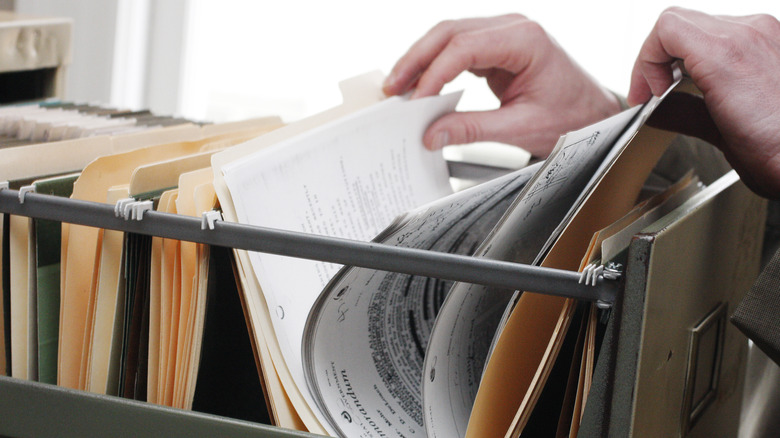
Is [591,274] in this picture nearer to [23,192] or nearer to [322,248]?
[322,248]

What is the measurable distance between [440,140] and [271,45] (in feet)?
5.85

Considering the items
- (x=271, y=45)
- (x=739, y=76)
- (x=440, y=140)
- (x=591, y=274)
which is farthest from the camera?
(x=271, y=45)

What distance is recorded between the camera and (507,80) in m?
0.81

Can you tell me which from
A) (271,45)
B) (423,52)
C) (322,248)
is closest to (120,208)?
(322,248)

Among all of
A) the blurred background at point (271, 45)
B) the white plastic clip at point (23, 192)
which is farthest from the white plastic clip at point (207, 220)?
the blurred background at point (271, 45)

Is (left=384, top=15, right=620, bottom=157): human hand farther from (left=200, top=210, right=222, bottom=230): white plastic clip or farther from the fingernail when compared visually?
(left=200, top=210, right=222, bottom=230): white plastic clip

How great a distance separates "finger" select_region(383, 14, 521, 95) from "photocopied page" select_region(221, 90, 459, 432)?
0.04 m

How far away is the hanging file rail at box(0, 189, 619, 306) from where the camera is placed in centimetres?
36

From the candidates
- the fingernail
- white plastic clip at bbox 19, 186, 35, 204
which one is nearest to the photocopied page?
the fingernail

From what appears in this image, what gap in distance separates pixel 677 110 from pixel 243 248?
373 millimetres

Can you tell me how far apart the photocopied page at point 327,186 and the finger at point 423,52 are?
0.04 m

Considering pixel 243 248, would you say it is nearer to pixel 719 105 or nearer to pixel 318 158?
pixel 318 158

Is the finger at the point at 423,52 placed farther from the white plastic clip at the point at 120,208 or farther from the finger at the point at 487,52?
the white plastic clip at the point at 120,208

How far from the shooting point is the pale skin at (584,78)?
1.68ft
